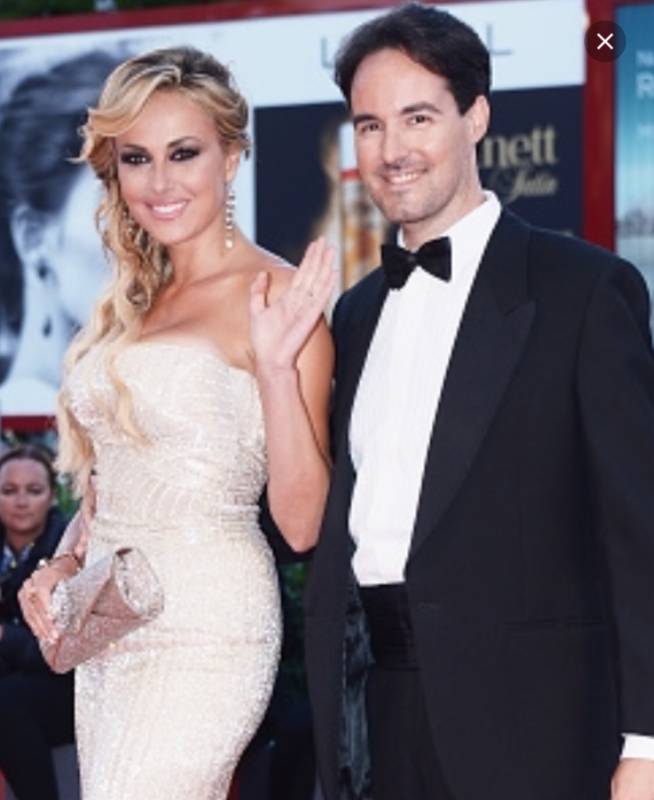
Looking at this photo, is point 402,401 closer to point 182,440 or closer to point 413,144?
point 413,144

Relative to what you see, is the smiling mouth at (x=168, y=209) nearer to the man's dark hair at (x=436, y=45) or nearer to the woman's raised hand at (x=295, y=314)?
the woman's raised hand at (x=295, y=314)

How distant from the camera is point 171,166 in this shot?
11.9ft

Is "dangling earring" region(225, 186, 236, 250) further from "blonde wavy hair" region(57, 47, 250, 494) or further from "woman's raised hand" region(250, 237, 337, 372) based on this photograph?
"woman's raised hand" region(250, 237, 337, 372)

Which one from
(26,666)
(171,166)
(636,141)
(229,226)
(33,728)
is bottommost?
(33,728)

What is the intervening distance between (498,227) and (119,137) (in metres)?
0.86

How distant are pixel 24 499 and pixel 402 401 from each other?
3.66 metres

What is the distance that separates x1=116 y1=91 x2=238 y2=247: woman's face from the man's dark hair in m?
0.53

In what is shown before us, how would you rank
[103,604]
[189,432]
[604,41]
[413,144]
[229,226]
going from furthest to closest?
[604,41] < [229,226] < [189,432] < [103,604] < [413,144]

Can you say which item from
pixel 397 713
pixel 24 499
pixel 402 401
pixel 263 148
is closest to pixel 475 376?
pixel 402 401

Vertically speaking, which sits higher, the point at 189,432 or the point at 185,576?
the point at 189,432

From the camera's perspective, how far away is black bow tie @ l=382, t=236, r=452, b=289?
3088 millimetres

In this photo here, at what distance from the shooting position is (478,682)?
294 centimetres

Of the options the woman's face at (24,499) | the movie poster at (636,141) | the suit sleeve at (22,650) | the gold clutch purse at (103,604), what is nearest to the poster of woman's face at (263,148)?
the movie poster at (636,141)

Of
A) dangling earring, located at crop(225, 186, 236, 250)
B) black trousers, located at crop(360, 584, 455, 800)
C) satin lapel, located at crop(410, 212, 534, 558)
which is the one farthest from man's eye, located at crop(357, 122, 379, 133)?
black trousers, located at crop(360, 584, 455, 800)
